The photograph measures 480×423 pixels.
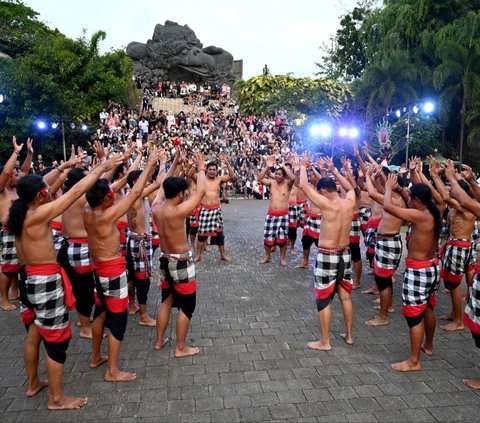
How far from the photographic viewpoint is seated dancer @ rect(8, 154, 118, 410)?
10.8 ft

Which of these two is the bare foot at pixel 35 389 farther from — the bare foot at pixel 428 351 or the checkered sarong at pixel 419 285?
the bare foot at pixel 428 351

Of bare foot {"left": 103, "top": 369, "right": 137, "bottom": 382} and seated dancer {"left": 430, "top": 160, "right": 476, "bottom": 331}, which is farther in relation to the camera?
seated dancer {"left": 430, "top": 160, "right": 476, "bottom": 331}

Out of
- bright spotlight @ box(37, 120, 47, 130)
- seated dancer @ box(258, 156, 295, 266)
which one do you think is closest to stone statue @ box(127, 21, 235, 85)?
bright spotlight @ box(37, 120, 47, 130)

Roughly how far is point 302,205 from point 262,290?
3567 mm

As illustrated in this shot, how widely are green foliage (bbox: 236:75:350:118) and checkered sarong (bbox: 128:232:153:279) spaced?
2104 cm

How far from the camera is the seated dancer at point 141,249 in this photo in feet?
17.2

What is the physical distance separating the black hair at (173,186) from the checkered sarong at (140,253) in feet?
4.07

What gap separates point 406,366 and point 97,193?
3396 millimetres

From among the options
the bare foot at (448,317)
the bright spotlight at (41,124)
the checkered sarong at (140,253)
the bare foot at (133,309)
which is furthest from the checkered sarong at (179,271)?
the bright spotlight at (41,124)

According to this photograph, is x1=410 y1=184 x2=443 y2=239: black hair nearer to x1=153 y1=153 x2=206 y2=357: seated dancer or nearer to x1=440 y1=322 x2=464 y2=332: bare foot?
x1=440 y1=322 x2=464 y2=332: bare foot

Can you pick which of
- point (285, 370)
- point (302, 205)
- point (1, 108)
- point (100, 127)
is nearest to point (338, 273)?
point (285, 370)

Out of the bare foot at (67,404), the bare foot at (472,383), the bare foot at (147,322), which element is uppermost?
the bare foot at (472,383)

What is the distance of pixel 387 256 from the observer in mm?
5367

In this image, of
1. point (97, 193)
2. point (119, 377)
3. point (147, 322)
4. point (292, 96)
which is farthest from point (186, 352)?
point (292, 96)
